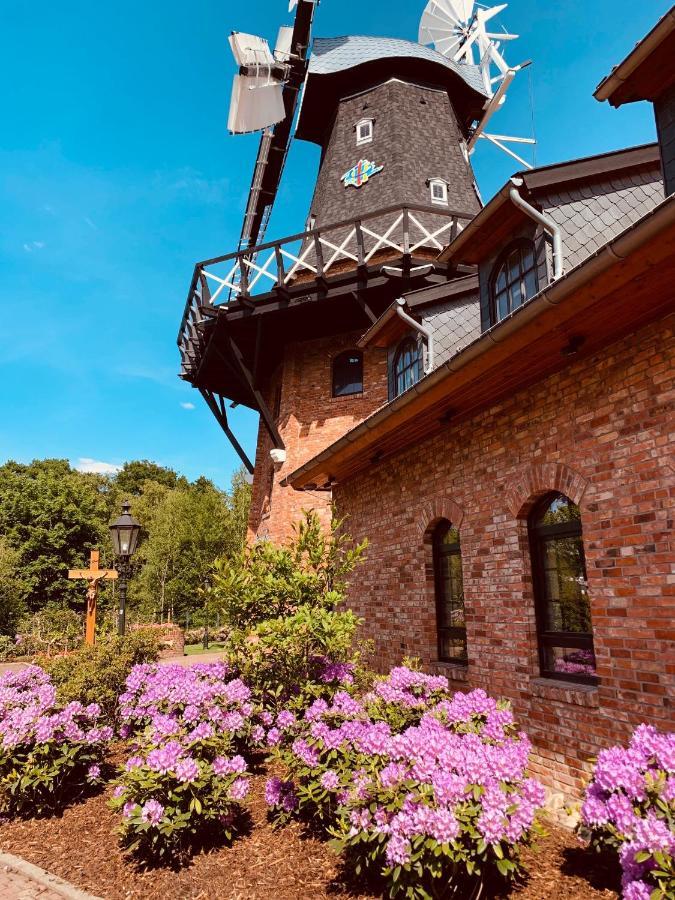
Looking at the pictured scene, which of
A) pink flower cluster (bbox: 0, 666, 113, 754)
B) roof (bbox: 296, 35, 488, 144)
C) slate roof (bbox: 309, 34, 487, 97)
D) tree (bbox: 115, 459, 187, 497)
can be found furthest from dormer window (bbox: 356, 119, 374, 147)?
tree (bbox: 115, 459, 187, 497)

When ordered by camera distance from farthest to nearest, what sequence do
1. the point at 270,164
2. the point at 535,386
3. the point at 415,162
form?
the point at 270,164 → the point at 415,162 → the point at 535,386

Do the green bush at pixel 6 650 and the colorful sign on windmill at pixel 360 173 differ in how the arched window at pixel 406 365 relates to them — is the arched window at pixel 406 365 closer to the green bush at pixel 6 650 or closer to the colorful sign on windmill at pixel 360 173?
the colorful sign on windmill at pixel 360 173

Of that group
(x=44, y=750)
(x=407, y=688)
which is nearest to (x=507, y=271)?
(x=407, y=688)

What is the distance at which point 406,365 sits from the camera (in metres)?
9.64

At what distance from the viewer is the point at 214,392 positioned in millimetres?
18234

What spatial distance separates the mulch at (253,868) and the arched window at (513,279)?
16.9ft

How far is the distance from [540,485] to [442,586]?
238 centimetres

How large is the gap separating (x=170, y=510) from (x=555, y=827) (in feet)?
89.7

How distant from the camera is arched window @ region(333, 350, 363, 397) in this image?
563 inches

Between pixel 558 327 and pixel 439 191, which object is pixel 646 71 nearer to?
pixel 558 327

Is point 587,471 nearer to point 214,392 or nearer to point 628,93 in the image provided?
point 628,93

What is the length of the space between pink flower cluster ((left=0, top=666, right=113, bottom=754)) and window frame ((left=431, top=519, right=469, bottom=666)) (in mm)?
3634

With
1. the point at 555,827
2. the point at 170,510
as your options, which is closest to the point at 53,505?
the point at 170,510

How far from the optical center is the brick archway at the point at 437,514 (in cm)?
641
